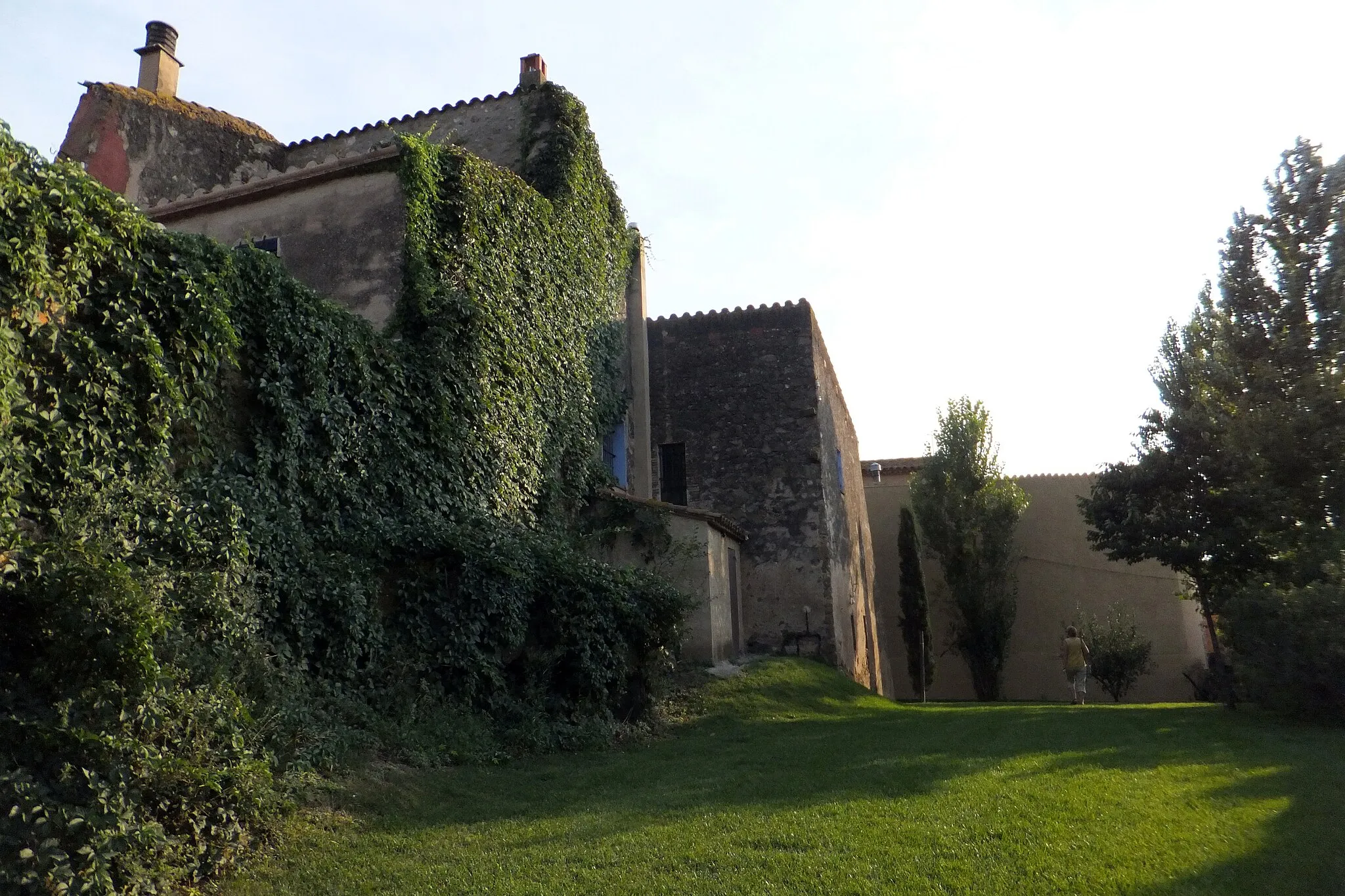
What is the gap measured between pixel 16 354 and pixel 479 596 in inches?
192

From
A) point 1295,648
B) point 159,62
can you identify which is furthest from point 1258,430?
point 159,62

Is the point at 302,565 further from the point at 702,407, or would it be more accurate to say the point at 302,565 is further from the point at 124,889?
the point at 702,407

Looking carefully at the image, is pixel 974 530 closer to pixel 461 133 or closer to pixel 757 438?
pixel 757 438

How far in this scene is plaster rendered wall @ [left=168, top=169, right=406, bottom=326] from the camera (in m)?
11.7

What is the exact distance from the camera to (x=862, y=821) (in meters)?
6.38

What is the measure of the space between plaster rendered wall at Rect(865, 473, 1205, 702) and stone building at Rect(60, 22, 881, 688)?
13.5ft

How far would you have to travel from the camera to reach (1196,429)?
16344mm

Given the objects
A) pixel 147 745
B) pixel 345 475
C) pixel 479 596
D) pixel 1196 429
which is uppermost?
pixel 1196 429

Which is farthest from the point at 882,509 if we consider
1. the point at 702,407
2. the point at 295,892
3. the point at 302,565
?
the point at 295,892

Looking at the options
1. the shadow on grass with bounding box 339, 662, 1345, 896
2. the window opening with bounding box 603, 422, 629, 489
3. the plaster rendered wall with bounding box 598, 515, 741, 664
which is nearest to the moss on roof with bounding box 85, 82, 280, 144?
the window opening with bounding box 603, 422, 629, 489

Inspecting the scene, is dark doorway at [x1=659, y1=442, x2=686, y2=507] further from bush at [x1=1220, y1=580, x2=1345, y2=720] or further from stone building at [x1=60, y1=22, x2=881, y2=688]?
bush at [x1=1220, y1=580, x2=1345, y2=720]

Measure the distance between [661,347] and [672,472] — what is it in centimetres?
269

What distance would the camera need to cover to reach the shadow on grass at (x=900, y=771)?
6.31 meters

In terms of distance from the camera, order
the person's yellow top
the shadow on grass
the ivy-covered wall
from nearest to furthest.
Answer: the ivy-covered wall < the shadow on grass < the person's yellow top
